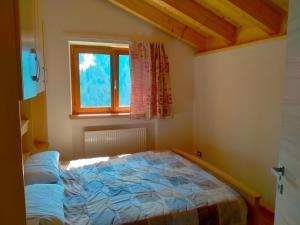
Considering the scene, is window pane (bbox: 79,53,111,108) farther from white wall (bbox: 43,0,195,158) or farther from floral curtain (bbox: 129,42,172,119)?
floral curtain (bbox: 129,42,172,119)

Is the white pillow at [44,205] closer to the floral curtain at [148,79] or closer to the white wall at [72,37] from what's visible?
the white wall at [72,37]

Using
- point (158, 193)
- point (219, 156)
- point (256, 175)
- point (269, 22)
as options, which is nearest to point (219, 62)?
point (269, 22)

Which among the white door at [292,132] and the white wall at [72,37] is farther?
the white wall at [72,37]

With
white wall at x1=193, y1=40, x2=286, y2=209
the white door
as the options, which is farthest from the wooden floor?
the white door

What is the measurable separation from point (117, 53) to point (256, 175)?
244 centimetres

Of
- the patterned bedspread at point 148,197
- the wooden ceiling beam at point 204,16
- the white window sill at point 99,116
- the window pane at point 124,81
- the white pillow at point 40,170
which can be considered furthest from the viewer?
the window pane at point 124,81

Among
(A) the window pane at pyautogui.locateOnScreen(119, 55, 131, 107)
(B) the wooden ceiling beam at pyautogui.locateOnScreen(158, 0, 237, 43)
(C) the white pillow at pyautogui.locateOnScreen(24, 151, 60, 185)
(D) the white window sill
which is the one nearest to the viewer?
(C) the white pillow at pyautogui.locateOnScreen(24, 151, 60, 185)

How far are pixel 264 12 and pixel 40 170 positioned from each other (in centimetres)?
255

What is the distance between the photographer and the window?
11.0ft

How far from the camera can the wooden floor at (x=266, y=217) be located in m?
2.35

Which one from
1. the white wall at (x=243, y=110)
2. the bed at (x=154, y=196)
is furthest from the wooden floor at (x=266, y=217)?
the bed at (x=154, y=196)

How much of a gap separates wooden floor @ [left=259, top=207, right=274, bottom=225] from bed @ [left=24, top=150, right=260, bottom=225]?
2.27 feet

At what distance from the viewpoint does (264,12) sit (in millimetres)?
2398

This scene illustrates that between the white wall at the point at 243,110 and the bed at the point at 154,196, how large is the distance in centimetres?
67
